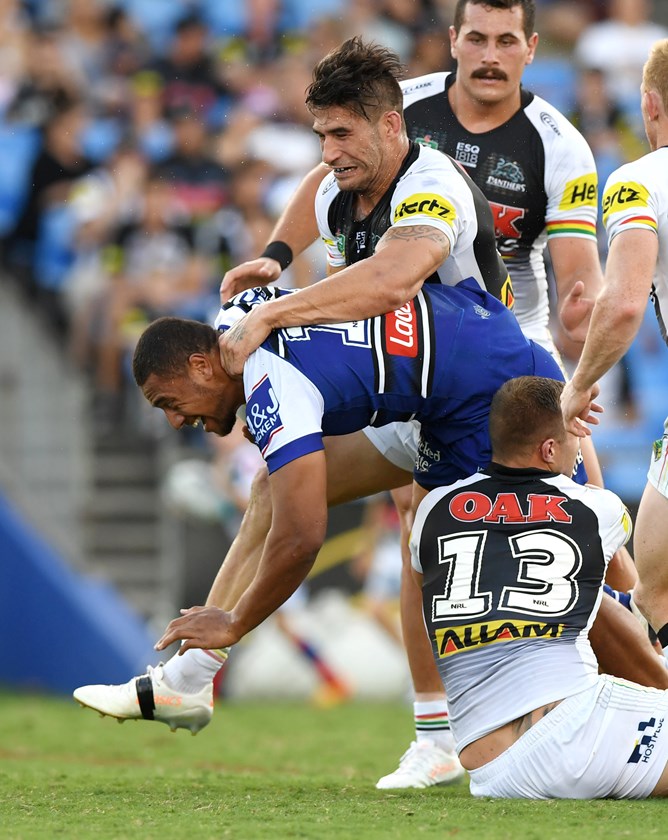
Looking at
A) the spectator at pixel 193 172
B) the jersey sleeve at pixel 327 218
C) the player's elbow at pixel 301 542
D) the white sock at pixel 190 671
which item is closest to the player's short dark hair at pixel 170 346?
the player's elbow at pixel 301 542

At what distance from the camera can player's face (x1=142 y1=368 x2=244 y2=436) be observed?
524 centimetres

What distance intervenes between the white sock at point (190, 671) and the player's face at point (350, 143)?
1.98 metres

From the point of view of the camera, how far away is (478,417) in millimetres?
5391

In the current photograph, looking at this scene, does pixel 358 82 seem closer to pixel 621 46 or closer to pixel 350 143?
pixel 350 143

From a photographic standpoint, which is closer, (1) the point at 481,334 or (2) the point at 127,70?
(1) the point at 481,334

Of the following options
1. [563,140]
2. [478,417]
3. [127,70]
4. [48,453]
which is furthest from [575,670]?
[127,70]

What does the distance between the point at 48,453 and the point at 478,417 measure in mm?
7993

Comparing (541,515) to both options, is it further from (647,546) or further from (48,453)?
(48,453)

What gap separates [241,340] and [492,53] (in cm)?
195

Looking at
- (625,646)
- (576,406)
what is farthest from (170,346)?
(625,646)

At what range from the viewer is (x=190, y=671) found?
19.0ft

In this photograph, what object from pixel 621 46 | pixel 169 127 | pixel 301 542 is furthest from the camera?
pixel 621 46

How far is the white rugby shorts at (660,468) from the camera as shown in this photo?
17.3ft

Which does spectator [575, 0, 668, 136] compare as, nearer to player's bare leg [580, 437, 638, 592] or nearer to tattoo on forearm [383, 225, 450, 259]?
player's bare leg [580, 437, 638, 592]
